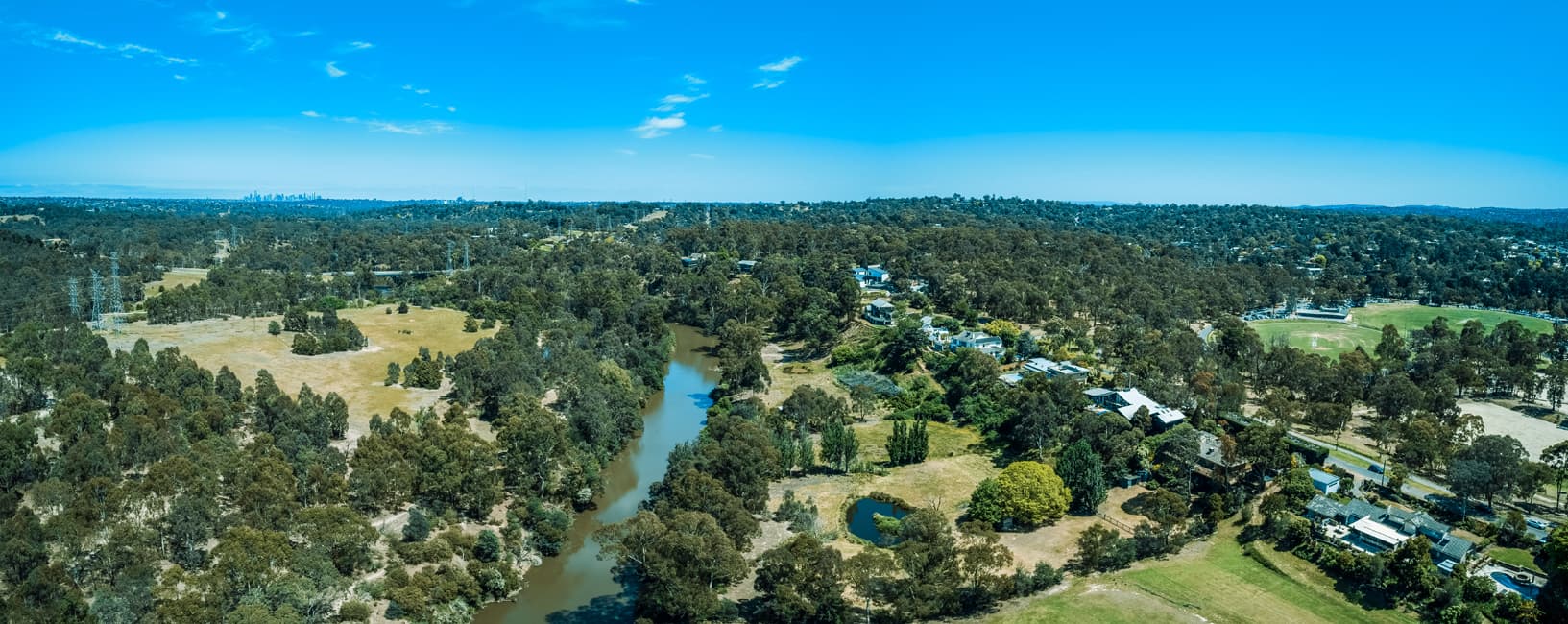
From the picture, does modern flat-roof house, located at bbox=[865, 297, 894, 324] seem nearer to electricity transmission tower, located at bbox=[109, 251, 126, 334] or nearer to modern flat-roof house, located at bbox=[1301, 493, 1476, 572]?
modern flat-roof house, located at bbox=[1301, 493, 1476, 572]

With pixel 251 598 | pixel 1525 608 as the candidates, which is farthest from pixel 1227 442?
pixel 251 598

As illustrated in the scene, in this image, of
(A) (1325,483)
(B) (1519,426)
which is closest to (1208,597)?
(A) (1325,483)

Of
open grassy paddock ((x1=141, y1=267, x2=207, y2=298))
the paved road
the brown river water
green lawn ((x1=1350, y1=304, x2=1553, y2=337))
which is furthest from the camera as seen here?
open grassy paddock ((x1=141, y1=267, x2=207, y2=298))

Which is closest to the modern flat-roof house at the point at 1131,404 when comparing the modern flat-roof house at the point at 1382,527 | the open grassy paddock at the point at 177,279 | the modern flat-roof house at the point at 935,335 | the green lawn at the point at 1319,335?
the modern flat-roof house at the point at 1382,527

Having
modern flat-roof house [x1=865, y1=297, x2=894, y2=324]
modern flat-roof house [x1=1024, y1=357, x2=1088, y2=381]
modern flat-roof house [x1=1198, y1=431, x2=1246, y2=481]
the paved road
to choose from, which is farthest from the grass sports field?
modern flat-roof house [x1=1198, y1=431, x2=1246, y2=481]

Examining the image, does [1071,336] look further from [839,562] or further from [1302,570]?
[839,562]
